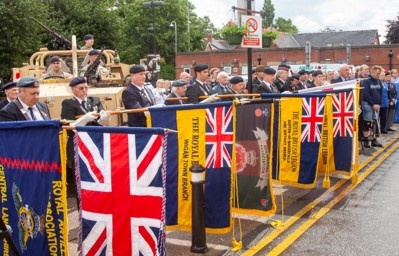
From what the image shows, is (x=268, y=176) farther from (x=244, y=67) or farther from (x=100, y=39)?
(x=244, y=67)

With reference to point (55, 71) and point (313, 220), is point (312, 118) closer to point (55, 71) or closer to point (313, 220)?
point (313, 220)

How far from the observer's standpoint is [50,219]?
4348 mm

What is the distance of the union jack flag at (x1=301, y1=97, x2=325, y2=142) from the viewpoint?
7.95 meters

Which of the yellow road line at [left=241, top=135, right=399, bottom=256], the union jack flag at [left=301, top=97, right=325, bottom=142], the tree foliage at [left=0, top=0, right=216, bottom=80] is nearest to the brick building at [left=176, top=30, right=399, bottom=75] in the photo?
the tree foliage at [left=0, top=0, right=216, bottom=80]

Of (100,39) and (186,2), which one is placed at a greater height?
(186,2)

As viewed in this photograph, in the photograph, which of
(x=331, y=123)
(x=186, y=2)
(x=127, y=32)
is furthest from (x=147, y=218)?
(x=186, y=2)

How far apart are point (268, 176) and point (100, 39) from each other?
33985 millimetres

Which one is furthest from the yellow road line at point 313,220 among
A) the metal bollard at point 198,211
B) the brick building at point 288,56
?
the brick building at point 288,56

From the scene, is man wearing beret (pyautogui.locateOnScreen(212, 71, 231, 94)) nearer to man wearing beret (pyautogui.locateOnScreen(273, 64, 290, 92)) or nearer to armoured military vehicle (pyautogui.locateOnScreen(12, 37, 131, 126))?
man wearing beret (pyautogui.locateOnScreen(273, 64, 290, 92))

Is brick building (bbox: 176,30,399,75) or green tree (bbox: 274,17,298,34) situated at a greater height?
green tree (bbox: 274,17,298,34)

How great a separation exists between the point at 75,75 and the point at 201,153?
6.08m

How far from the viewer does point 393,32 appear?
5162 cm

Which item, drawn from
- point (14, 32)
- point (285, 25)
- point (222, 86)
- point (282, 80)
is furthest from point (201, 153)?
point (285, 25)

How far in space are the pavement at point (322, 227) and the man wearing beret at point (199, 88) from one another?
215cm
